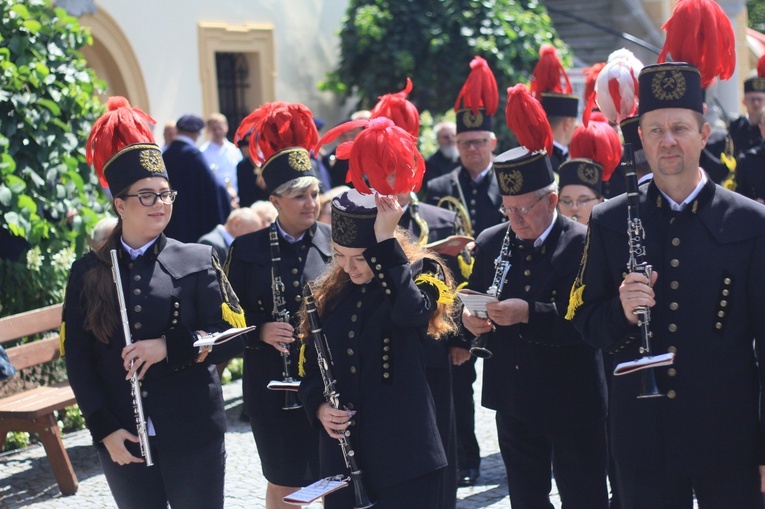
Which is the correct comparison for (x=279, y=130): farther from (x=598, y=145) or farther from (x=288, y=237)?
(x=598, y=145)

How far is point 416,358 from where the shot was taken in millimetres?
4562

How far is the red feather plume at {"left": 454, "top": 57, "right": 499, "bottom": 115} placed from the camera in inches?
323

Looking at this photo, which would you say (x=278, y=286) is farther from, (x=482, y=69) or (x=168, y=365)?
(x=482, y=69)

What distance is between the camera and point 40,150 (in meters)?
8.88

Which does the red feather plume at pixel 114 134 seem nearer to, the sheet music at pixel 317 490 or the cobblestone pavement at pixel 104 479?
the sheet music at pixel 317 490

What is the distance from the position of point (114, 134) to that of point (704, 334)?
260cm

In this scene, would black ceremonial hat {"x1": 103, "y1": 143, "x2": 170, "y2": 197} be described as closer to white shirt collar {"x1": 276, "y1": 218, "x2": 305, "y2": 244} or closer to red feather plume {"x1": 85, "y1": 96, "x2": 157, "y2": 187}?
red feather plume {"x1": 85, "y1": 96, "x2": 157, "y2": 187}

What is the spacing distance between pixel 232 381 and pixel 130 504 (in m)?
5.49

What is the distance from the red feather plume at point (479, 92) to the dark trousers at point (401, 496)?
416 cm

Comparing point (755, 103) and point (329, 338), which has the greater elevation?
point (755, 103)

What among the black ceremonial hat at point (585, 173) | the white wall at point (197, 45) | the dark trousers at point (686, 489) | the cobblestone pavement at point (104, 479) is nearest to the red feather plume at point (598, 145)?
the black ceremonial hat at point (585, 173)

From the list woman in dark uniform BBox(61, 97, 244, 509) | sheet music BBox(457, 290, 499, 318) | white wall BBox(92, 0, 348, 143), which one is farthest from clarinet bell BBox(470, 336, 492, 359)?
white wall BBox(92, 0, 348, 143)

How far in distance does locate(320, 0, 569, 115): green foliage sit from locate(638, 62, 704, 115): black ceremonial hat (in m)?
11.6

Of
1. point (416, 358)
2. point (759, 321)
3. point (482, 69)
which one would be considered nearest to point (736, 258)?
point (759, 321)
